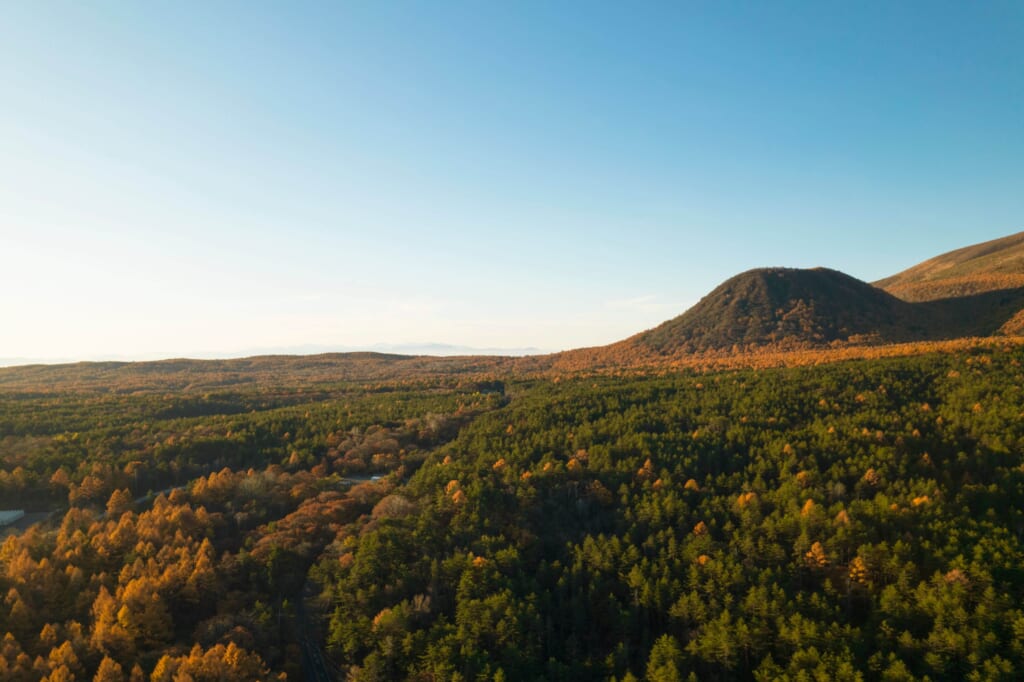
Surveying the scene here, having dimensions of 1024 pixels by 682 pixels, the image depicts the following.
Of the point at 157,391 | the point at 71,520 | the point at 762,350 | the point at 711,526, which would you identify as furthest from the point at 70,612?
the point at 762,350

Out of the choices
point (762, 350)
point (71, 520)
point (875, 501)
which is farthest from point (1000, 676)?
point (762, 350)

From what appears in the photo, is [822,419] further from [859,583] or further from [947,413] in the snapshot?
[859,583]

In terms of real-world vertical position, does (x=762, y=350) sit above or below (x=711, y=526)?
above

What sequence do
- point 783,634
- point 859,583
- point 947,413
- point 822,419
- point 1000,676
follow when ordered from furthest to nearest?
point 822,419 < point 947,413 < point 859,583 < point 783,634 < point 1000,676

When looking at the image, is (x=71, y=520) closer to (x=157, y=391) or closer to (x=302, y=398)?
(x=302, y=398)

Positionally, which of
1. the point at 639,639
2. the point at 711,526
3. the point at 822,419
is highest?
the point at 822,419

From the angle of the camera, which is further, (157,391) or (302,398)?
(157,391)

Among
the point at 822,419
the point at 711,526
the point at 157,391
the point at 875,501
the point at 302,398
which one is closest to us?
the point at 875,501
